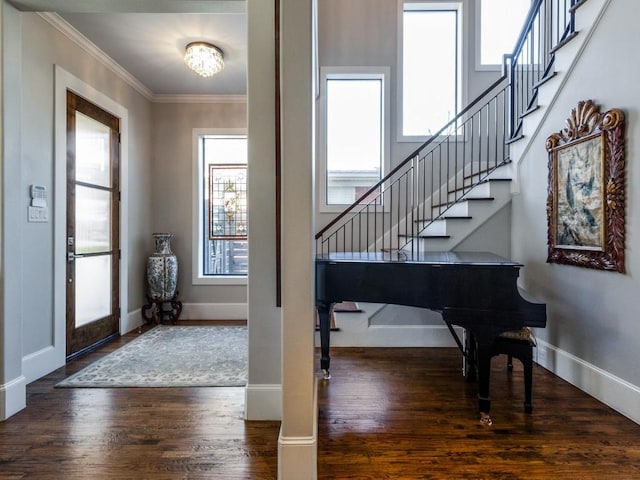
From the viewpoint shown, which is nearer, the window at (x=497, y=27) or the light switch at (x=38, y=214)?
the light switch at (x=38, y=214)

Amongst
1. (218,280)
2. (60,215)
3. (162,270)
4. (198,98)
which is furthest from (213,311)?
(198,98)

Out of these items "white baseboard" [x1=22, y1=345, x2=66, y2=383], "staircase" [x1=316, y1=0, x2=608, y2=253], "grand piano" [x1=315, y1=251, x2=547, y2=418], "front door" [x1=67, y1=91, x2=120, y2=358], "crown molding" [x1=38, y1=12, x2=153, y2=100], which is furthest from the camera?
"staircase" [x1=316, y1=0, x2=608, y2=253]

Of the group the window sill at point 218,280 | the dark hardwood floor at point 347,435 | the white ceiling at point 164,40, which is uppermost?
the white ceiling at point 164,40

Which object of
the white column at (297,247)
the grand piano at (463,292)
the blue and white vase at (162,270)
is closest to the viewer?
the white column at (297,247)

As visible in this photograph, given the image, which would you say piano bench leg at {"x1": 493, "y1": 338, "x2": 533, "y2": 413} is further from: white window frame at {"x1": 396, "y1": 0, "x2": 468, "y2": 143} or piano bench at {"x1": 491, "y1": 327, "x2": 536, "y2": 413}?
white window frame at {"x1": 396, "y1": 0, "x2": 468, "y2": 143}

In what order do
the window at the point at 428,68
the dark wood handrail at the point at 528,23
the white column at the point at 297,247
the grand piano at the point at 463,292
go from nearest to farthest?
1. the white column at the point at 297,247
2. the grand piano at the point at 463,292
3. the dark wood handrail at the point at 528,23
4. the window at the point at 428,68

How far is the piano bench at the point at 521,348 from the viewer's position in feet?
7.09

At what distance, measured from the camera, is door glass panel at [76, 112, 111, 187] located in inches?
130

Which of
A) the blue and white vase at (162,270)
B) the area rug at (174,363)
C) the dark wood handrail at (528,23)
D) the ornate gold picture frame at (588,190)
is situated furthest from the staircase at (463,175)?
the blue and white vase at (162,270)

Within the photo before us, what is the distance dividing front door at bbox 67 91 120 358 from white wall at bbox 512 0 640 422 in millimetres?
4247

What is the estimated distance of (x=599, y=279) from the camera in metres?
2.37

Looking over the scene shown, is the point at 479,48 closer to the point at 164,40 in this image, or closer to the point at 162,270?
the point at 164,40

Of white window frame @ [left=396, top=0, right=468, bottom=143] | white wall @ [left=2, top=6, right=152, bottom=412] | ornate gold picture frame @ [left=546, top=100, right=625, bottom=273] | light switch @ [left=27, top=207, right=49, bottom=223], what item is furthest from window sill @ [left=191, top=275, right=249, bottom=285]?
ornate gold picture frame @ [left=546, top=100, right=625, bottom=273]

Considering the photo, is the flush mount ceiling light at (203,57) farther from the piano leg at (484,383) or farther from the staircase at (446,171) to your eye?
the piano leg at (484,383)
